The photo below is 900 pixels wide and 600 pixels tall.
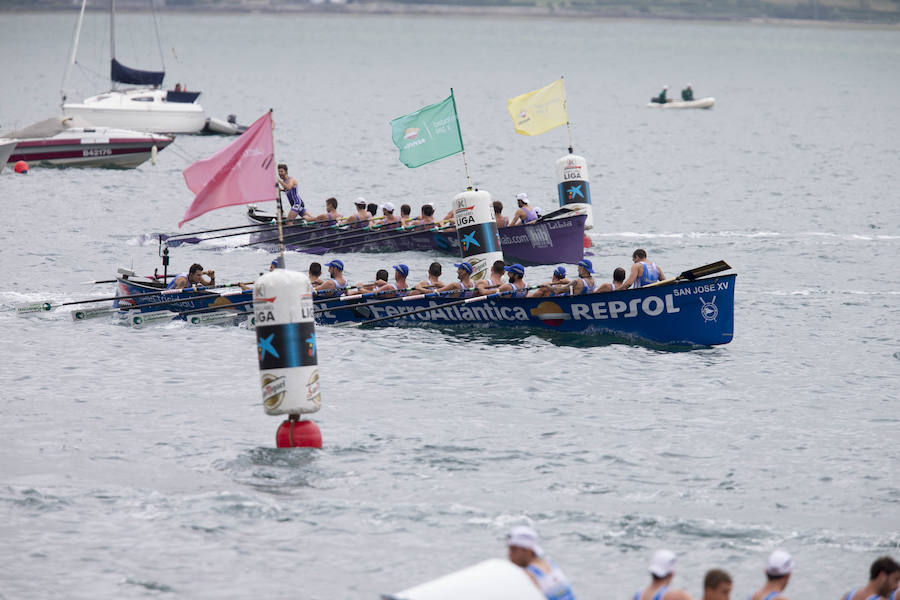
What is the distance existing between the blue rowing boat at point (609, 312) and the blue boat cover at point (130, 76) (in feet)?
141

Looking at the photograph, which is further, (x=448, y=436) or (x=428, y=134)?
(x=428, y=134)

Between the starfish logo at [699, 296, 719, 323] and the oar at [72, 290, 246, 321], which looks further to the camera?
the oar at [72, 290, 246, 321]

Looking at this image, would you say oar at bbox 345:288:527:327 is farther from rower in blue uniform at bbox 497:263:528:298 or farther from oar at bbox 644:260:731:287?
oar at bbox 644:260:731:287

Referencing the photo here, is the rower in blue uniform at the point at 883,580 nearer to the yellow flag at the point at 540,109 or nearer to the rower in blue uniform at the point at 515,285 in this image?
the rower in blue uniform at the point at 515,285

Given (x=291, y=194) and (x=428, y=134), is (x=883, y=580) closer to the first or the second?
(x=428, y=134)

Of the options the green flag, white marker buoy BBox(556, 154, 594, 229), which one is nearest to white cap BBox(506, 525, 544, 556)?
the green flag

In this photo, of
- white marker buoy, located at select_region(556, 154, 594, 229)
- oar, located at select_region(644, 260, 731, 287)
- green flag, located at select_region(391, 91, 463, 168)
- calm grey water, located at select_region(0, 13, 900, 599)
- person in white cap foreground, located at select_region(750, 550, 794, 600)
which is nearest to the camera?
person in white cap foreground, located at select_region(750, 550, 794, 600)

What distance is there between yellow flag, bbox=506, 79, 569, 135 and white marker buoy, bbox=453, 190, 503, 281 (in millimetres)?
5341

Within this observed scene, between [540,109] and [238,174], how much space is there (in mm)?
16529

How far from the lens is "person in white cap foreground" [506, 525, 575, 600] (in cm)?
1187

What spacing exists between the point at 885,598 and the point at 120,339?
19.8 m

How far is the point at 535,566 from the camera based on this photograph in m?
12.0

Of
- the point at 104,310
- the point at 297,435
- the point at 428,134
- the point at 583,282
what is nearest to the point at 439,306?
the point at 583,282

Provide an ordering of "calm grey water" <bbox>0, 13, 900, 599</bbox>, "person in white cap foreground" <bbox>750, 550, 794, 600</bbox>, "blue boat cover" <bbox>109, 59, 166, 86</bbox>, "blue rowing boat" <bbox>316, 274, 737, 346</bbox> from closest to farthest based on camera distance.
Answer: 1. "person in white cap foreground" <bbox>750, 550, 794, 600</bbox>
2. "calm grey water" <bbox>0, 13, 900, 599</bbox>
3. "blue rowing boat" <bbox>316, 274, 737, 346</bbox>
4. "blue boat cover" <bbox>109, 59, 166, 86</bbox>
